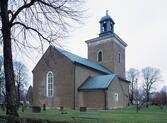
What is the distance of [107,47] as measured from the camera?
4419 cm

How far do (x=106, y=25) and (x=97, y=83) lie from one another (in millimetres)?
16641

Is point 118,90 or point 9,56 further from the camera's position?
point 118,90

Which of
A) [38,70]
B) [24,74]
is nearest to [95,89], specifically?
[38,70]

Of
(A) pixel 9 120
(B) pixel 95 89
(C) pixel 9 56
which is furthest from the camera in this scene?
(B) pixel 95 89

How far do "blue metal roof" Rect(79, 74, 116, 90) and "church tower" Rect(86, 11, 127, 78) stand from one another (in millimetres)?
10247

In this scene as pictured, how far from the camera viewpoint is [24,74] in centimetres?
5641

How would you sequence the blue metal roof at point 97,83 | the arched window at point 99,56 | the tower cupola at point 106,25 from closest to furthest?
the blue metal roof at point 97,83 < the arched window at point 99,56 < the tower cupola at point 106,25

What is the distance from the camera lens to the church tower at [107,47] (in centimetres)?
4378

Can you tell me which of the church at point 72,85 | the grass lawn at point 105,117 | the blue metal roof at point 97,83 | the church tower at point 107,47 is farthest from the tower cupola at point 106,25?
the grass lawn at point 105,117

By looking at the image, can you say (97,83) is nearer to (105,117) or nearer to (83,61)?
(83,61)

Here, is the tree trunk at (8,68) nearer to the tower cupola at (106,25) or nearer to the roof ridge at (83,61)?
the roof ridge at (83,61)

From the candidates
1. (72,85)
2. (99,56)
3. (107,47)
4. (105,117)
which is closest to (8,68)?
(105,117)

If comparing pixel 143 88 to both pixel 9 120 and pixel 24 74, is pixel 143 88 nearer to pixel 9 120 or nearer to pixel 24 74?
pixel 24 74

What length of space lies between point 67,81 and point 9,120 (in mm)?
22909
